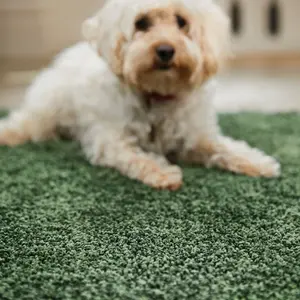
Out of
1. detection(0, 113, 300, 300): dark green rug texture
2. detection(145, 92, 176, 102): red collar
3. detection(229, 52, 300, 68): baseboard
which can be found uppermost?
detection(145, 92, 176, 102): red collar

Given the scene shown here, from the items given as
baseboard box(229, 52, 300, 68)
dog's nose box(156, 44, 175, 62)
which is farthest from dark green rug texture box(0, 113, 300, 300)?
baseboard box(229, 52, 300, 68)

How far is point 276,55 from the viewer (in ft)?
14.1

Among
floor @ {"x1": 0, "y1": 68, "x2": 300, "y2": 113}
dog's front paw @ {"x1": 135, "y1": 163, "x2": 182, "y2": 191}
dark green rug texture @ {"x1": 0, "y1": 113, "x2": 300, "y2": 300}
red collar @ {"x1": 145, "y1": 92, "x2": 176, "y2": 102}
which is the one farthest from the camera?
floor @ {"x1": 0, "y1": 68, "x2": 300, "y2": 113}

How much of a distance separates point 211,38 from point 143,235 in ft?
2.31

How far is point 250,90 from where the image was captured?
3057mm

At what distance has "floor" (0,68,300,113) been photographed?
257cm

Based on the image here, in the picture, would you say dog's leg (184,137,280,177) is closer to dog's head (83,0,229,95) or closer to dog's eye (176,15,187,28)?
dog's head (83,0,229,95)

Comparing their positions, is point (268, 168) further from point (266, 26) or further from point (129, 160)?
point (266, 26)

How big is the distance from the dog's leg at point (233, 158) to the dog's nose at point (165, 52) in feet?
1.00

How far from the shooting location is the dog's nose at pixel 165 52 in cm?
140

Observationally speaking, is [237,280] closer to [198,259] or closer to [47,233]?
[198,259]

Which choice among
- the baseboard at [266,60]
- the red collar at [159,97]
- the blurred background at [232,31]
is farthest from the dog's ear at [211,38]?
the baseboard at [266,60]

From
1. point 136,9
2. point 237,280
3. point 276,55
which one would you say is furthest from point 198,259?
point 276,55

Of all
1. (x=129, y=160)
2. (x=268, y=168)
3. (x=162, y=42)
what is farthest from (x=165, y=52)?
(x=268, y=168)
